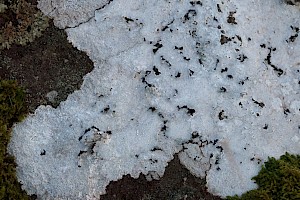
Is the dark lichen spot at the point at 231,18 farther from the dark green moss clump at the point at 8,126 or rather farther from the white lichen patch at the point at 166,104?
the dark green moss clump at the point at 8,126

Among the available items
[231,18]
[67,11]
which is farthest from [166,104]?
[67,11]

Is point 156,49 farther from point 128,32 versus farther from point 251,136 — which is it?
point 251,136

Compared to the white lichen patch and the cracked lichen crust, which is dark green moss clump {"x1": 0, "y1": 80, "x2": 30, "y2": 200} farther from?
the cracked lichen crust

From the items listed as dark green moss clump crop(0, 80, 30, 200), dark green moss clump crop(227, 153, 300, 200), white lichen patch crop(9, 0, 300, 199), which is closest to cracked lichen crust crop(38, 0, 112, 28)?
white lichen patch crop(9, 0, 300, 199)

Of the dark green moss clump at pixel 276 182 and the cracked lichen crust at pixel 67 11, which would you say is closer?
the dark green moss clump at pixel 276 182

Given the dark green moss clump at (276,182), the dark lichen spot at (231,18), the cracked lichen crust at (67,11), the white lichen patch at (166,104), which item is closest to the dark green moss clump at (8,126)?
the white lichen patch at (166,104)

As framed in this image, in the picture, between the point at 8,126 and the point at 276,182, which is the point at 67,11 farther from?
the point at 276,182
